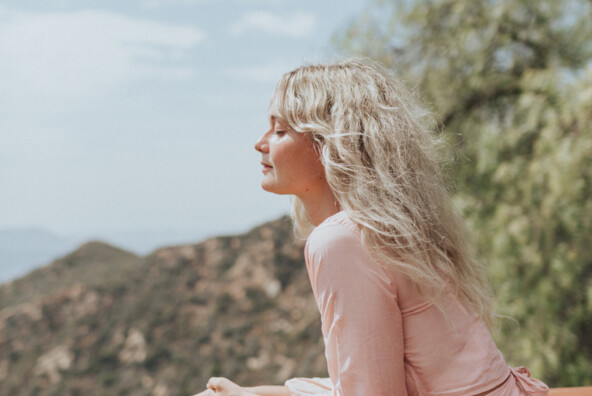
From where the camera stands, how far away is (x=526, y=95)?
3.22 meters

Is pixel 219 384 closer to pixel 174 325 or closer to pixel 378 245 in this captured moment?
pixel 378 245

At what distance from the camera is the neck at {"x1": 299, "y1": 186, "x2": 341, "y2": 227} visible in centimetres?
108

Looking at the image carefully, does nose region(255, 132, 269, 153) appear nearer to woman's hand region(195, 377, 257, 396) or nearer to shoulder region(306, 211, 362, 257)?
shoulder region(306, 211, 362, 257)

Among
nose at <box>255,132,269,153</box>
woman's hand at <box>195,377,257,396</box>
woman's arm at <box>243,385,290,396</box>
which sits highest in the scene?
nose at <box>255,132,269,153</box>

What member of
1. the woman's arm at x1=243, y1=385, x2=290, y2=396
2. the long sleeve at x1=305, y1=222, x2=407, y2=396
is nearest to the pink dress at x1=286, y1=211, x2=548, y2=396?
the long sleeve at x1=305, y1=222, x2=407, y2=396

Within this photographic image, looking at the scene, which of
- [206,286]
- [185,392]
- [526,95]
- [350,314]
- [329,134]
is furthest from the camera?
[206,286]

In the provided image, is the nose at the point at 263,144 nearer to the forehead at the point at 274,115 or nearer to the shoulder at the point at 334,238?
the forehead at the point at 274,115

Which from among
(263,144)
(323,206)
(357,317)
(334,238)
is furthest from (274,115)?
(357,317)

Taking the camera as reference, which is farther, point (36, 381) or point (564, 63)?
point (36, 381)

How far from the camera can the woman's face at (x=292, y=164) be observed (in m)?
1.08

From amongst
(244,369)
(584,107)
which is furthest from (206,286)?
(584,107)

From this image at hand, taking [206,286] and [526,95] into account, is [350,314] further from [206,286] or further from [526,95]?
[206,286]

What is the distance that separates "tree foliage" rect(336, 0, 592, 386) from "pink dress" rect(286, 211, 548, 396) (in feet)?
5.30

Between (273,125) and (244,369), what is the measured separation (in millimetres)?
5231
